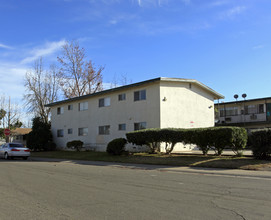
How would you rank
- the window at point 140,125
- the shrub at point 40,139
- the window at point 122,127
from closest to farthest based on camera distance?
the window at point 140,125 < the window at point 122,127 < the shrub at point 40,139

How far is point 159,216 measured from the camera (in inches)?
208

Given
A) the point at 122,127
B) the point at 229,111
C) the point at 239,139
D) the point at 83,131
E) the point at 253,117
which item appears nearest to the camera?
the point at 239,139

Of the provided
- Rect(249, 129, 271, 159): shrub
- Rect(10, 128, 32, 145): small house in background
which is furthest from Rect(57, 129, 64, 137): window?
Rect(249, 129, 271, 159): shrub

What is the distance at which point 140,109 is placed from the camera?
24.0 m

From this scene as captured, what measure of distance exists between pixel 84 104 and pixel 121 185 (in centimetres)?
2262

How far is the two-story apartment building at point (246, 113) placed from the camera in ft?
104

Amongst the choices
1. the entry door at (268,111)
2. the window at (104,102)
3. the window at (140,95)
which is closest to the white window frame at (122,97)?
the window at (140,95)

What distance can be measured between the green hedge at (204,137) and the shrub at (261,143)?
123cm

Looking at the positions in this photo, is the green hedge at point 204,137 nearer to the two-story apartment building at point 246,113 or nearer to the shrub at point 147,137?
the shrub at point 147,137

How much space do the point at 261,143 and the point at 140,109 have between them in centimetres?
1147

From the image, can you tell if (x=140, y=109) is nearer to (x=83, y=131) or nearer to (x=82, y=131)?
(x=83, y=131)

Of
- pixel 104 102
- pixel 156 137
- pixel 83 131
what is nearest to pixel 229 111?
pixel 104 102

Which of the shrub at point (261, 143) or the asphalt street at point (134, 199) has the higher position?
the shrub at point (261, 143)

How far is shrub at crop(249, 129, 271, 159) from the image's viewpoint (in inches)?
571
